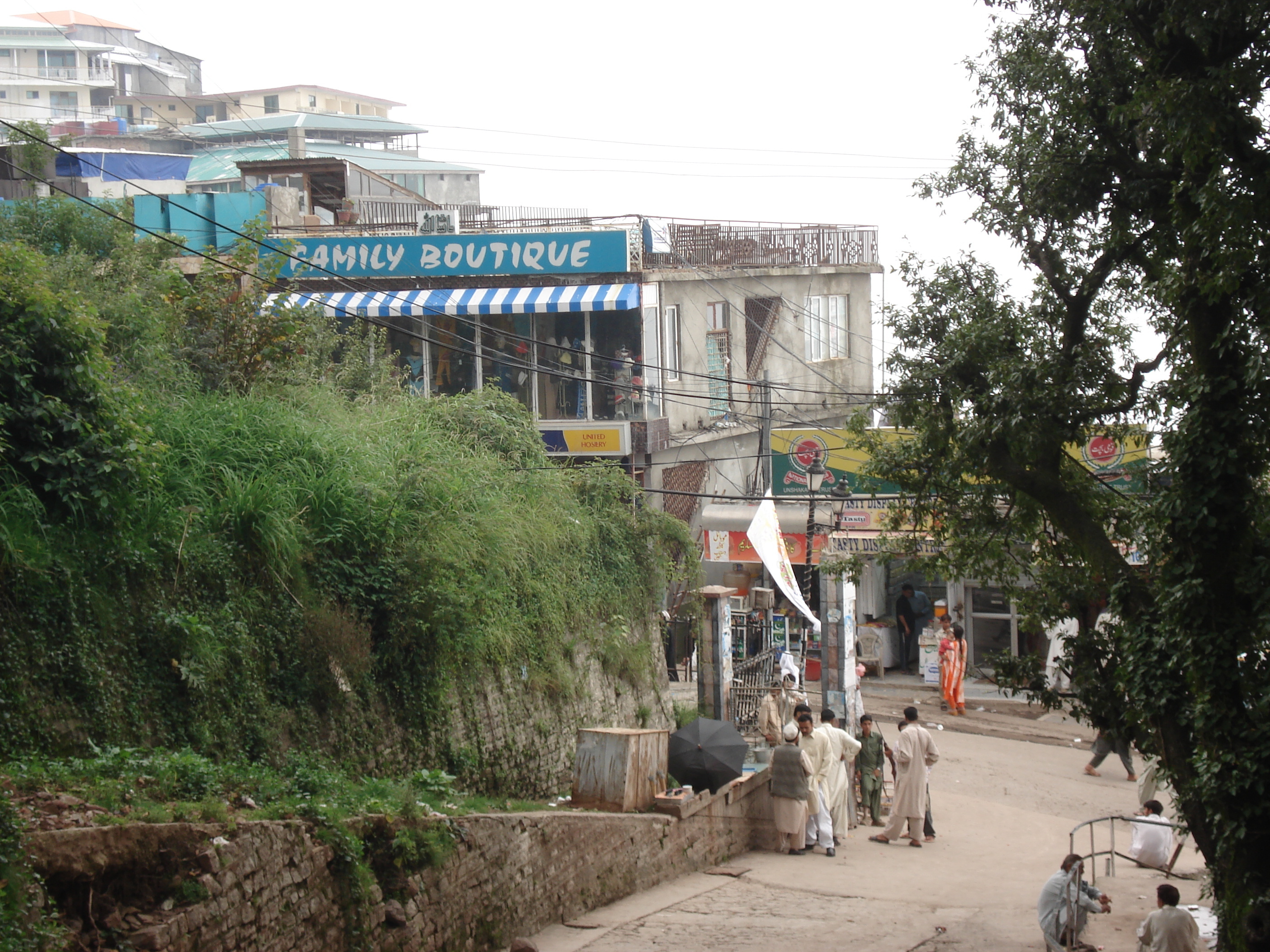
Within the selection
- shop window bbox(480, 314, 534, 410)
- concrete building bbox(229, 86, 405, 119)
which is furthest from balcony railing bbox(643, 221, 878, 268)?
concrete building bbox(229, 86, 405, 119)

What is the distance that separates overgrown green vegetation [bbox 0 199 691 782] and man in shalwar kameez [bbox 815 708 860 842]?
Result: 333cm

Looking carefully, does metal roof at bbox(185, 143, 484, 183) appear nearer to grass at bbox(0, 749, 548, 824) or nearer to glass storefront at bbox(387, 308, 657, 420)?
glass storefront at bbox(387, 308, 657, 420)

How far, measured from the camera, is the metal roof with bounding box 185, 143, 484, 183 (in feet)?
126

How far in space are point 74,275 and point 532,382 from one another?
37.5ft

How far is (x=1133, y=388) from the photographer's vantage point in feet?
28.8

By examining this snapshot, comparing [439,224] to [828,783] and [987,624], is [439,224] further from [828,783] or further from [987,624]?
[828,783]

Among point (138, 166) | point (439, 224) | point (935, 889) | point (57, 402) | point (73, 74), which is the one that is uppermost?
point (73, 74)

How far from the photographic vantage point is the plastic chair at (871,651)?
22.1 m

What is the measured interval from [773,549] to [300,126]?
159 feet

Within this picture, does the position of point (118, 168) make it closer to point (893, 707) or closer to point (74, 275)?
point (74, 275)

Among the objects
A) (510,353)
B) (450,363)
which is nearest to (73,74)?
(450,363)

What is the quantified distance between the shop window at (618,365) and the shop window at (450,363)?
2712 mm

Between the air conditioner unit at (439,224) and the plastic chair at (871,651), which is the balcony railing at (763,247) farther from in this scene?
the plastic chair at (871,651)

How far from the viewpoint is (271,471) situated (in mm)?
9844
